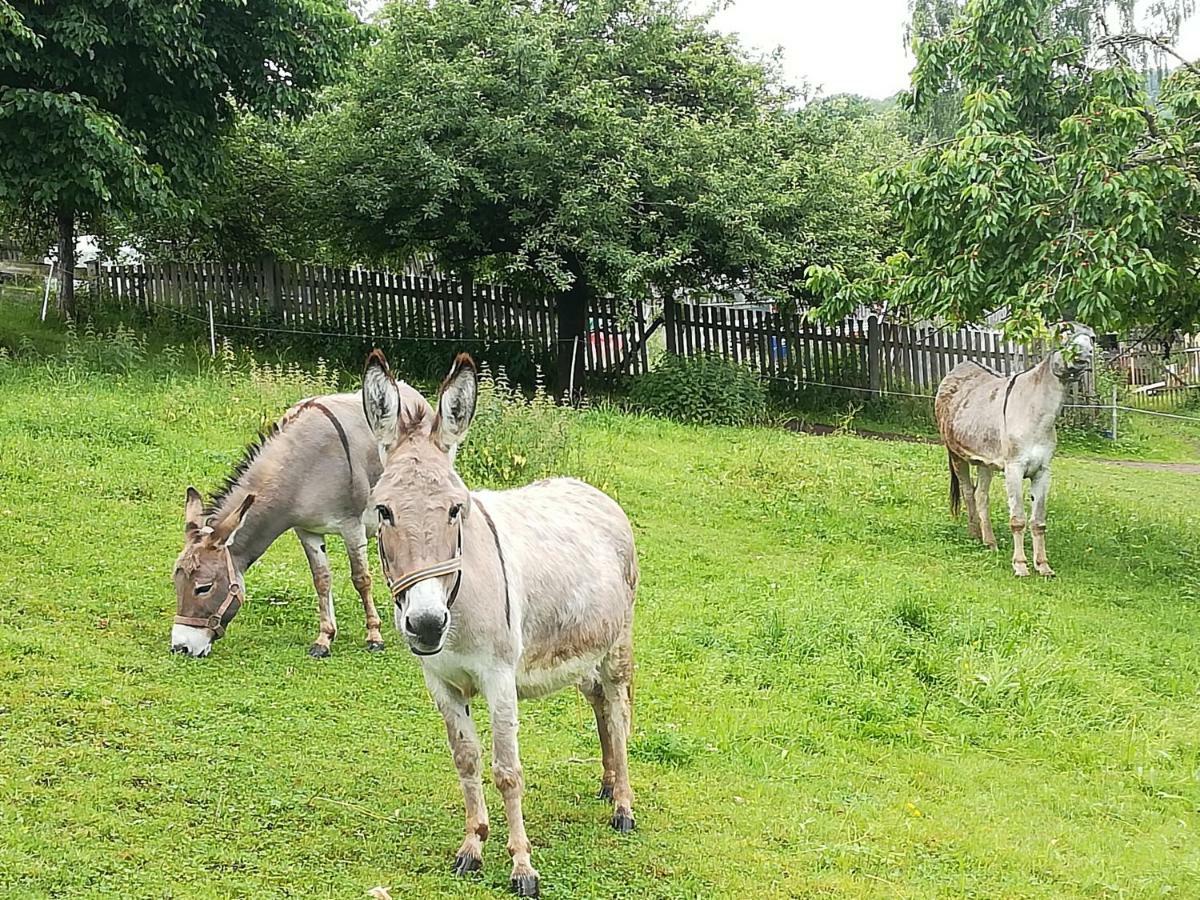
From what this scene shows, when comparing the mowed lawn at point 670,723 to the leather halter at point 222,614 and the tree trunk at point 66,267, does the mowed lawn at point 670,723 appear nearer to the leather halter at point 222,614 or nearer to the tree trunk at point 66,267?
the leather halter at point 222,614

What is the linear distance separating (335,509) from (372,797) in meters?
2.37

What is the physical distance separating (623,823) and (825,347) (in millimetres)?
14282

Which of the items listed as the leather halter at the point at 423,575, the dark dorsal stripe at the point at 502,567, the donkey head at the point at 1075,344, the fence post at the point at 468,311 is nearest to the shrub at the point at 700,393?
the fence post at the point at 468,311

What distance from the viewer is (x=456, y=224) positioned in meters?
16.0

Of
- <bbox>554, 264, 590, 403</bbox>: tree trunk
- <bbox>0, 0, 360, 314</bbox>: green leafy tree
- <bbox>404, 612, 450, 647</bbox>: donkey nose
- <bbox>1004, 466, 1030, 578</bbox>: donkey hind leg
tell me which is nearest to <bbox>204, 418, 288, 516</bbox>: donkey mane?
<bbox>404, 612, 450, 647</bbox>: donkey nose

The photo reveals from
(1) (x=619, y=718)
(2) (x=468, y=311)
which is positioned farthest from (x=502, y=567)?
(2) (x=468, y=311)

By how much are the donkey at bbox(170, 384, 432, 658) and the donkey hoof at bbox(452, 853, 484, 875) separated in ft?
9.00

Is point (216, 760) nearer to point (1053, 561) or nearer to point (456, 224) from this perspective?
point (1053, 561)

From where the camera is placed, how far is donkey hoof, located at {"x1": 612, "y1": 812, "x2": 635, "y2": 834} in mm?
4680

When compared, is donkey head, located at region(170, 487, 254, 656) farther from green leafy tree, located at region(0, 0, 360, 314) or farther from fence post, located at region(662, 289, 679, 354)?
fence post, located at region(662, 289, 679, 354)

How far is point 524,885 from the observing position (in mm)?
4016

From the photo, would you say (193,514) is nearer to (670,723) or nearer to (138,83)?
(670,723)

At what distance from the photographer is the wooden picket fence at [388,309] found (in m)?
17.4

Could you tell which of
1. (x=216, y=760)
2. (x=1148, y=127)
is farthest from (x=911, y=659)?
(x=1148, y=127)
